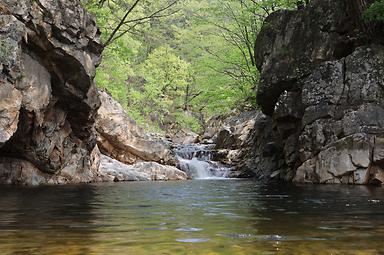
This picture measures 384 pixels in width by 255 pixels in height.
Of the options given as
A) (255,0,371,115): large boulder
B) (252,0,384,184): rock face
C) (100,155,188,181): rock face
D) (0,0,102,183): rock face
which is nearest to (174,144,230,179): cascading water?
(100,155,188,181): rock face

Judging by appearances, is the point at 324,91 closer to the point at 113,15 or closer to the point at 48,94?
the point at 48,94

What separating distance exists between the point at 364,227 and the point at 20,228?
14.0 feet

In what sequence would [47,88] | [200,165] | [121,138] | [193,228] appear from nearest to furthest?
[193,228] < [47,88] < [121,138] < [200,165]

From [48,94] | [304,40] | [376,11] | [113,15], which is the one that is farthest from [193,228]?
[113,15]

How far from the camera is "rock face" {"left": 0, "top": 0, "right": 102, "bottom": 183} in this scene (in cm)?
1120

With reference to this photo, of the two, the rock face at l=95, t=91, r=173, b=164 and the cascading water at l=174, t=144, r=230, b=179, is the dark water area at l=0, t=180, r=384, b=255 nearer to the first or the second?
→ the rock face at l=95, t=91, r=173, b=164

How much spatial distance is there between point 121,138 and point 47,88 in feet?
25.7

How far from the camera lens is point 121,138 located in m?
21.4

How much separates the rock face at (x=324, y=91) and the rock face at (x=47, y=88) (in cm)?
826

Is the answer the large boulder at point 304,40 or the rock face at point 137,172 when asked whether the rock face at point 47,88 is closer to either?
the rock face at point 137,172

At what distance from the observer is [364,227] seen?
5293mm

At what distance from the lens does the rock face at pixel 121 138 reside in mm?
21281

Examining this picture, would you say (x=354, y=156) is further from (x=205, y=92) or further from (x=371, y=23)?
(x=205, y=92)

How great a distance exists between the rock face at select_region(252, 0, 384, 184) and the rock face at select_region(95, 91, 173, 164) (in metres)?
6.27
